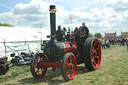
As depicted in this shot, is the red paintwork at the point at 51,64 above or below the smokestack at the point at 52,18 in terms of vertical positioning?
below

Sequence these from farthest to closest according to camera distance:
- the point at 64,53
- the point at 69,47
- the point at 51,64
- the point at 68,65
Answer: the point at 69,47
the point at 64,53
the point at 51,64
the point at 68,65

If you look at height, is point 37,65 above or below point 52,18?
below

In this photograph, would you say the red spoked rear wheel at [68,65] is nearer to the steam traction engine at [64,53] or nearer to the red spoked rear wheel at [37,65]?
the steam traction engine at [64,53]

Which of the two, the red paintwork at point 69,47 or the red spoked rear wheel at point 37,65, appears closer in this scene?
the red spoked rear wheel at point 37,65

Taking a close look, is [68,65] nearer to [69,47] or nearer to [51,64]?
[51,64]

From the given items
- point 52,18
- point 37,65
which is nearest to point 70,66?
point 37,65

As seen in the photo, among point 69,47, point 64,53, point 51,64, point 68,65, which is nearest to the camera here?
point 68,65

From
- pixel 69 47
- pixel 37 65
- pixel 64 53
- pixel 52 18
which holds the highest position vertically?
pixel 52 18

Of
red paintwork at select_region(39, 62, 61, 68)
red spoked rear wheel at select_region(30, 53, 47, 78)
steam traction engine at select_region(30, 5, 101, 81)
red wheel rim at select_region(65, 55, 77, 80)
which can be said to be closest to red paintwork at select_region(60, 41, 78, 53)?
steam traction engine at select_region(30, 5, 101, 81)

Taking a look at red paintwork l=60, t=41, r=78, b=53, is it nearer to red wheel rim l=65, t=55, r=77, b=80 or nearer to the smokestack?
red wheel rim l=65, t=55, r=77, b=80

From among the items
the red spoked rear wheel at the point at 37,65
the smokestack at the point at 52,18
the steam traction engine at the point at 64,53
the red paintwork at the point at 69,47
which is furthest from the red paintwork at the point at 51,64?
the smokestack at the point at 52,18

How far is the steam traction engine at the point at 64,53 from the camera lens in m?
4.74

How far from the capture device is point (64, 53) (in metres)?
5.14

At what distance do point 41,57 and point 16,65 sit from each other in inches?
146
